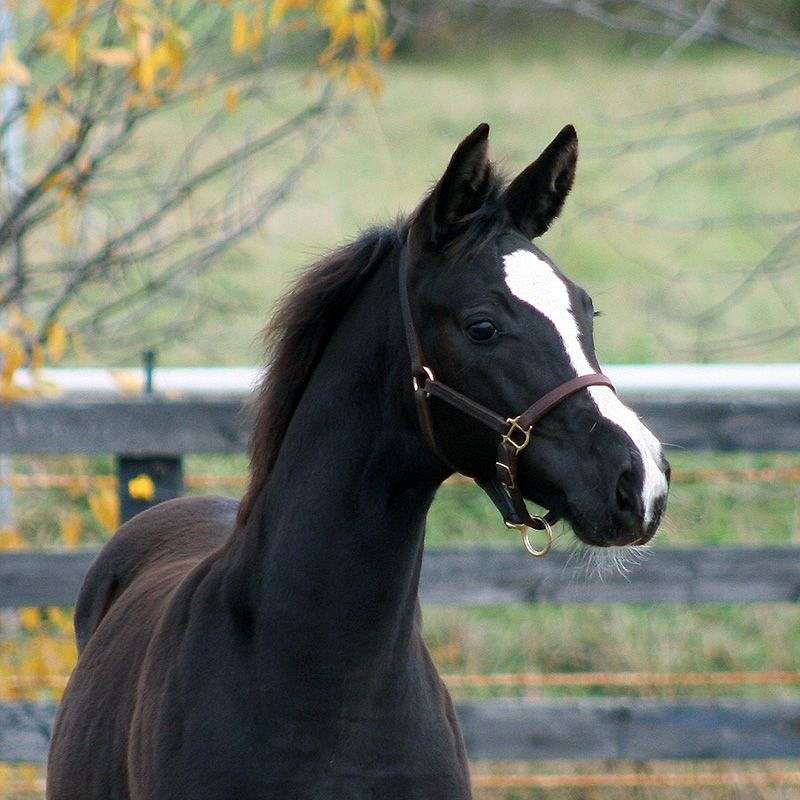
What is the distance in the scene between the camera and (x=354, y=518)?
2189 mm

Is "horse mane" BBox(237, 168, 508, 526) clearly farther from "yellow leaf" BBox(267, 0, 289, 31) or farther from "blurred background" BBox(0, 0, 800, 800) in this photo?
"yellow leaf" BBox(267, 0, 289, 31)

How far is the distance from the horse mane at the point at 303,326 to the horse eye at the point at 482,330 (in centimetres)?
30

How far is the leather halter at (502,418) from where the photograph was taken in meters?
1.95

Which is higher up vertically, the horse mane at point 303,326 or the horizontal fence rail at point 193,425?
the horse mane at point 303,326

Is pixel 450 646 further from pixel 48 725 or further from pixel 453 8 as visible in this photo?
pixel 453 8

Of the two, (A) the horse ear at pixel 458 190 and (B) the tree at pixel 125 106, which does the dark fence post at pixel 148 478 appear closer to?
(B) the tree at pixel 125 106

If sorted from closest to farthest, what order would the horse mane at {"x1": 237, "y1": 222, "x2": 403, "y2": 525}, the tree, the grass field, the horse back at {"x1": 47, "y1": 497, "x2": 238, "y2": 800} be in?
the horse mane at {"x1": 237, "y1": 222, "x2": 403, "y2": 525}, the horse back at {"x1": 47, "y1": 497, "x2": 238, "y2": 800}, the tree, the grass field

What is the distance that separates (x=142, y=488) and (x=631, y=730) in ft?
5.92

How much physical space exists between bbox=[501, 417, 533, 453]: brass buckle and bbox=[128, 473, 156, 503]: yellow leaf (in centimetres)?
219

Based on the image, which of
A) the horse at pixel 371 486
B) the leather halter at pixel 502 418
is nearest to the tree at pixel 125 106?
the horse at pixel 371 486

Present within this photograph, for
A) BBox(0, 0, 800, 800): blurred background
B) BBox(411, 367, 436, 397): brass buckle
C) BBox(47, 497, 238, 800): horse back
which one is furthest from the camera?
BBox(0, 0, 800, 800): blurred background

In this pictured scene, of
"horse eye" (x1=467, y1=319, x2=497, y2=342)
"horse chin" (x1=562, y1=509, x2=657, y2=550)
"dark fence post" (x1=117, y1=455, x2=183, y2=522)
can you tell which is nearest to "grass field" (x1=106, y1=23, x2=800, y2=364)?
"dark fence post" (x1=117, y1=455, x2=183, y2=522)

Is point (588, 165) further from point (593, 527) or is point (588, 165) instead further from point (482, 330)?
point (593, 527)

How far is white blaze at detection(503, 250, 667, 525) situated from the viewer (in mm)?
1858
